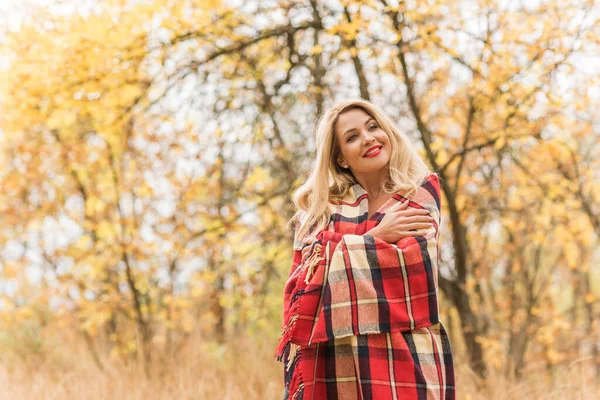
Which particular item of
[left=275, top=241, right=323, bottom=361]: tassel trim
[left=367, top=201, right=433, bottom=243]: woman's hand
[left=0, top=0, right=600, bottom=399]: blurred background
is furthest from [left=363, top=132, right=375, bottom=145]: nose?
[left=0, top=0, right=600, bottom=399]: blurred background

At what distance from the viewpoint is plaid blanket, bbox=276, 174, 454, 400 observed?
6.44 feet

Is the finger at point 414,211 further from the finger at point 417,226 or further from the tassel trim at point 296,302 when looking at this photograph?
the tassel trim at point 296,302

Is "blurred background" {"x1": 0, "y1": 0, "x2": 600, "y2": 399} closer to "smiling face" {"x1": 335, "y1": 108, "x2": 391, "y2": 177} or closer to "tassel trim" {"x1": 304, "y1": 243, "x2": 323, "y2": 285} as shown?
"smiling face" {"x1": 335, "y1": 108, "x2": 391, "y2": 177}

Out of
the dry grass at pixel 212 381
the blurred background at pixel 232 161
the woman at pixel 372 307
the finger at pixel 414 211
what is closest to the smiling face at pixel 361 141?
the woman at pixel 372 307

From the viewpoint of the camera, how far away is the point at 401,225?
2041mm

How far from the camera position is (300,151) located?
4660 millimetres

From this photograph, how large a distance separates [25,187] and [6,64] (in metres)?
2.47

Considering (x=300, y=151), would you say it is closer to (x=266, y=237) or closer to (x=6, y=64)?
(x=266, y=237)

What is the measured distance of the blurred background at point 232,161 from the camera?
3549 millimetres

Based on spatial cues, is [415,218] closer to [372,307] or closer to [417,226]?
[417,226]

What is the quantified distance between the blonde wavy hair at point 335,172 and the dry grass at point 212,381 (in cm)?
151

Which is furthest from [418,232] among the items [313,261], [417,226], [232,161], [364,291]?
[232,161]

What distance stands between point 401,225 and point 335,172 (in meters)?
0.49

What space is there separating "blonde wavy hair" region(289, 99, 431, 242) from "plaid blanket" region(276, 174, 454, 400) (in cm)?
21
